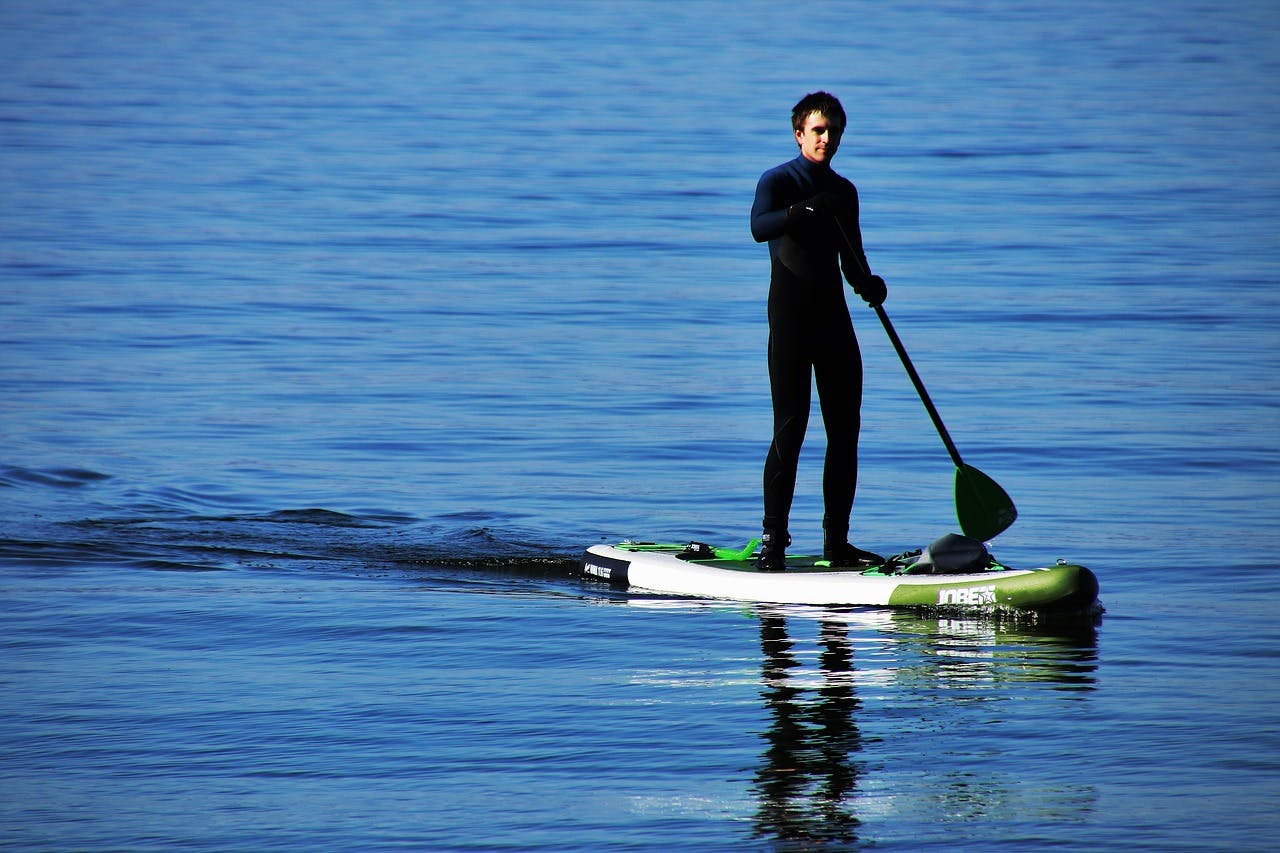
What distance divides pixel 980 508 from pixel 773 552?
91 cm

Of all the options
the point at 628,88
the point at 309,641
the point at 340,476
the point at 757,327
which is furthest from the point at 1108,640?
the point at 628,88

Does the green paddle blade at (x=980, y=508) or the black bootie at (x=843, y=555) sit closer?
the green paddle blade at (x=980, y=508)

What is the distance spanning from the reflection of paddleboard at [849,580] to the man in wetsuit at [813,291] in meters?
0.35

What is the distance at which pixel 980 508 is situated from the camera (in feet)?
26.9

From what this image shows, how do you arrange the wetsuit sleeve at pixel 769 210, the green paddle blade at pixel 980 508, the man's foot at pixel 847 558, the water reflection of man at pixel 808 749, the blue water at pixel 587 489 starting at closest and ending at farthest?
the water reflection of man at pixel 808 749
the blue water at pixel 587 489
the wetsuit sleeve at pixel 769 210
the green paddle blade at pixel 980 508
the man's foot at pixel 847 558

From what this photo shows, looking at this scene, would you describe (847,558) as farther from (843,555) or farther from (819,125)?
(819,125)

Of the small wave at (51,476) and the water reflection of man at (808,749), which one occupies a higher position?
the water reflection of man at (808,749)

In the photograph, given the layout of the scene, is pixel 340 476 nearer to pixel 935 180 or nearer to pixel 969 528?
pixel 969 528

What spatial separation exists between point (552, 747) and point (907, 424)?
769cm

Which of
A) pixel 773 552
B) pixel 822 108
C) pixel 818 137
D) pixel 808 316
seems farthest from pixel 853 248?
pixel 773 552

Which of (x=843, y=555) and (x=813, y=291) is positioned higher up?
(x=813, y=291)

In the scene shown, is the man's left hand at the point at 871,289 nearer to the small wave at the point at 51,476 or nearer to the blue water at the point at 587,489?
the blue water at the point at 587,489

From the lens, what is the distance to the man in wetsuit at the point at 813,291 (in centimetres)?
769

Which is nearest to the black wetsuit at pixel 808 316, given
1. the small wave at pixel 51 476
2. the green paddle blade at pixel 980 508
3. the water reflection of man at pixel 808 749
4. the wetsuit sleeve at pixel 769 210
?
the wetsuit sleeve at pixel 769 210
